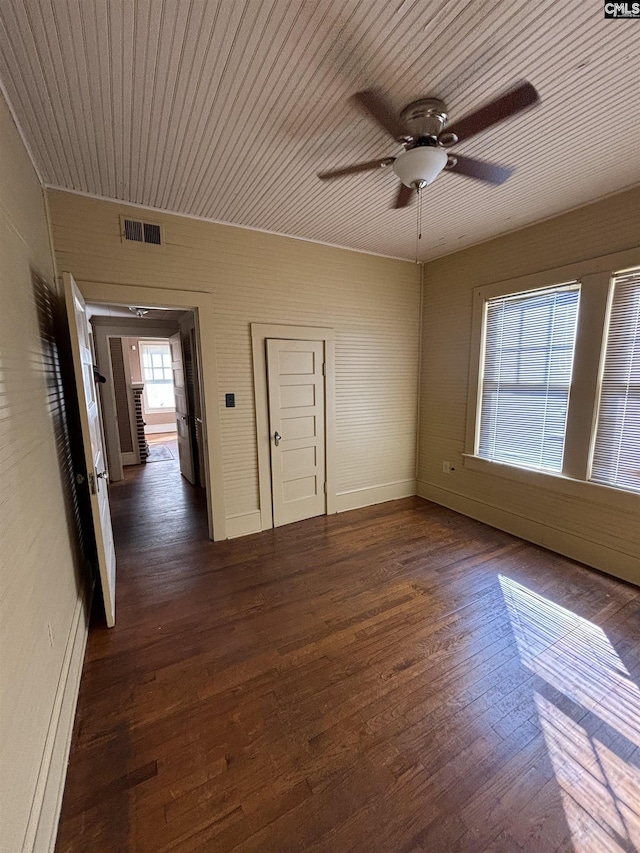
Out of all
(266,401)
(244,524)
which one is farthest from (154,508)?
(266,401)

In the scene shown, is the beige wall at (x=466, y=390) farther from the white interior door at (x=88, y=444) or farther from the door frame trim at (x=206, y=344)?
the white interior door at (x=88, y=444)

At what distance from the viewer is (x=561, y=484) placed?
3.00 metres

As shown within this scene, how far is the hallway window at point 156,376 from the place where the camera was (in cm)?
952

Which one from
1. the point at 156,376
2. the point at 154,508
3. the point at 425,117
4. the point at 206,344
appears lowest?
the point at 154,508

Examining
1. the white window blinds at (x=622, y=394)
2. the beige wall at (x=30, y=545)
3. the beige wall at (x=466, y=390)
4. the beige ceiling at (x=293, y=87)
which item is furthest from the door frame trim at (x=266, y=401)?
the white window blinds at (x=622, y=394)

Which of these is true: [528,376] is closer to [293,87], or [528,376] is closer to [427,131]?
[427,131]

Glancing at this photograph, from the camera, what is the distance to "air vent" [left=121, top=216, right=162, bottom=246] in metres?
2.66

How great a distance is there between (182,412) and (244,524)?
2.48 metres

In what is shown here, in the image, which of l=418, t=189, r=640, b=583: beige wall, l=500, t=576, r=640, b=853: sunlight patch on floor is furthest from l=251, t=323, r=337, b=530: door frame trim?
l=500, t=576, r=640, b=853: sunlight patch on floor

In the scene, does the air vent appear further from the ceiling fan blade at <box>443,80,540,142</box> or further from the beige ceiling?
the ceiling fan blade at <box>443,80,540,142</box>

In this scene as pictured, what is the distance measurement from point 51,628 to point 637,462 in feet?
12.4

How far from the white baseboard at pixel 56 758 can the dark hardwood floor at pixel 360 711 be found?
0.20 ft

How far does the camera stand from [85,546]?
2682 millimetres

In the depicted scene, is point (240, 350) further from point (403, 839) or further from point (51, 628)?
point (403, 839)
